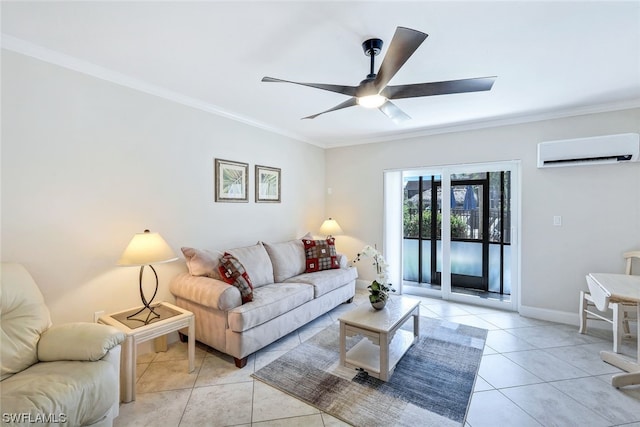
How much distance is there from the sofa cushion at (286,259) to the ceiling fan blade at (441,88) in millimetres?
2350

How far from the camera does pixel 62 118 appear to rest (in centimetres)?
224

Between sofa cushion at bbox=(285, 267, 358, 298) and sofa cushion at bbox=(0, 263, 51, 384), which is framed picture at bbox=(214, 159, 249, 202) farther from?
sofa cushion at bbox=(0, 263, 51, 384)

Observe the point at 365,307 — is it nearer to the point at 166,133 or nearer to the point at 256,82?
the point at 256,82

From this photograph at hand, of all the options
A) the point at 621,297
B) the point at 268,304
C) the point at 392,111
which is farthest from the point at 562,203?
the point at 268,304

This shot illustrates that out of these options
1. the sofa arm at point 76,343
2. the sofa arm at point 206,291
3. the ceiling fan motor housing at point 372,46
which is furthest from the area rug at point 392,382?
the ceiling fan motor housing at point 372,46

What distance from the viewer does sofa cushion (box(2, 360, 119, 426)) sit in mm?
1318

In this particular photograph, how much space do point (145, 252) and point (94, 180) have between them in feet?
2.63

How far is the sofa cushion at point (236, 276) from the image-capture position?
265cm

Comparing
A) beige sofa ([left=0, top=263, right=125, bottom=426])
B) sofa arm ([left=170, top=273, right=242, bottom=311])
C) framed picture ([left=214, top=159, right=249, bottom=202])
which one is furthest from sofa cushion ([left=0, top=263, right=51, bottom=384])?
framed picture ([left=214, top=159, right=249, bottom=202])

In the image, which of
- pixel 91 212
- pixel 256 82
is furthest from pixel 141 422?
pixel 256 82

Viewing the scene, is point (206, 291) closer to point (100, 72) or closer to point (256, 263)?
point (256, 263)

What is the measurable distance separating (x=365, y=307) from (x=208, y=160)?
7.96 ft

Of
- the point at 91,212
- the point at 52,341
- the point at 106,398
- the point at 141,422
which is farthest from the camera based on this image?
the point at 91,212

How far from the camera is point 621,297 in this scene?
7.03 ft
